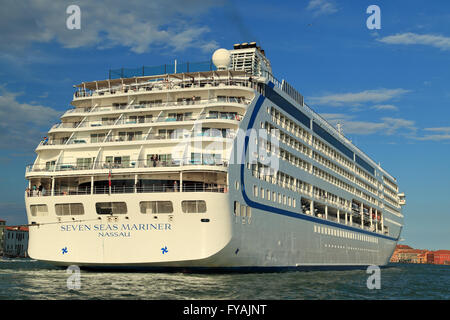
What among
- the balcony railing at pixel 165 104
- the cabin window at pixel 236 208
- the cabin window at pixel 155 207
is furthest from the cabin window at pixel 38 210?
the cabin window at pixel 236 208

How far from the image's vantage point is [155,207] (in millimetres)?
29703

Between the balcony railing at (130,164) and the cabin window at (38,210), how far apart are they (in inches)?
97.0

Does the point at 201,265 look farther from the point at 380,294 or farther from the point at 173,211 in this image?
the point at 380,294

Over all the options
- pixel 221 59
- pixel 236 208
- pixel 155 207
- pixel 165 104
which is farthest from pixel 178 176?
pixel 221 59

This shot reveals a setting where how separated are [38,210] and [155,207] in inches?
333

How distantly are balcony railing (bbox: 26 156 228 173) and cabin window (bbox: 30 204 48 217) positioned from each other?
97.0 inches

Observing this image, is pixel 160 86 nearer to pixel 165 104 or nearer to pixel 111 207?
pixel 165 104

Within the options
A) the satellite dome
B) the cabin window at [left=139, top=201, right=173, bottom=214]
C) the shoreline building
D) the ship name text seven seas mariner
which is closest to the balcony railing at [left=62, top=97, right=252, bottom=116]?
the satellite dome

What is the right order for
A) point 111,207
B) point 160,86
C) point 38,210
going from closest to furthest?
1. point 111,207
2. point 38,210
3. point 160,86

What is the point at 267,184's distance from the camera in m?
36.1

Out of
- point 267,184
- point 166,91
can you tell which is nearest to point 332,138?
point 267,184

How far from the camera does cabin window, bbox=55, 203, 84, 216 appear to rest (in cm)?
3130

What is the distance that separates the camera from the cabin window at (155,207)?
29547mm

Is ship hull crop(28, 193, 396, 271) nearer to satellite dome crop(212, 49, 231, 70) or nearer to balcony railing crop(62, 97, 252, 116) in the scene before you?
balcony railing crop(62, 97, 252, 116)
